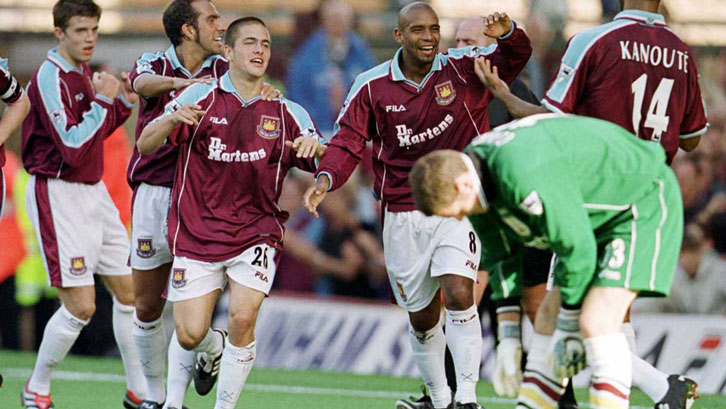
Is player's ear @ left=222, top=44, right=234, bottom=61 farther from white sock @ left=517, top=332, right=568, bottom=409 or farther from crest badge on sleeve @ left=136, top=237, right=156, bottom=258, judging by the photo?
white sock @ left=517, top=332, right=568, bottom=409

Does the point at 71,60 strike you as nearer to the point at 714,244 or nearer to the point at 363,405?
the point at 363,405

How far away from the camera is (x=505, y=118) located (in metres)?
8.91

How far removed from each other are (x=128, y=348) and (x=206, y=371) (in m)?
0.93

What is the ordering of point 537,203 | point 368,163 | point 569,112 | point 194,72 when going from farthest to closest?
point 368,163 < point 194,72 < point 569,112 < point 537,203

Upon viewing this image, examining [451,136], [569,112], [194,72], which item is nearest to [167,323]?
[194,72]

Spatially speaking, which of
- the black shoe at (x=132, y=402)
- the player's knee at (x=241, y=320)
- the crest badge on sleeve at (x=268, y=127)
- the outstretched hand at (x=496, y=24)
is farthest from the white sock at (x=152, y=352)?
the outstretched hand at (x=496, y=24)

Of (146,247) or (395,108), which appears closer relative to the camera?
(395,108)

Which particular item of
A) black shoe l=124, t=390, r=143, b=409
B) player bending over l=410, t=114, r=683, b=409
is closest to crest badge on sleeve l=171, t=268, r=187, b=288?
black shoe l=124, t=390, r=143, b=409

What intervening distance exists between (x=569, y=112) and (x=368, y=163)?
22.8 feet

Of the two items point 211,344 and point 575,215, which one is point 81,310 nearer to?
point 211,344

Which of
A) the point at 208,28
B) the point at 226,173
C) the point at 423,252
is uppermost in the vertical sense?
the point at 208,28

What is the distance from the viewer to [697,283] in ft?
37.9

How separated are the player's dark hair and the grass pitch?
2749 mm

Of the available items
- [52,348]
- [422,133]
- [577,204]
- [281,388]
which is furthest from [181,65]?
[577,204]
